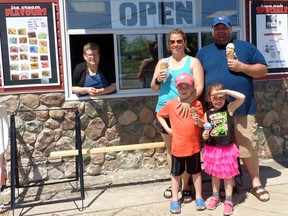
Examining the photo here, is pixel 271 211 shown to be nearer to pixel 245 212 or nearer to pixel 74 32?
pixel 245 212

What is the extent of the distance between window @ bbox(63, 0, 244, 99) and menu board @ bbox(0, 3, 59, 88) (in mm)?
228

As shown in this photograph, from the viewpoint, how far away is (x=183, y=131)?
404 centimetres

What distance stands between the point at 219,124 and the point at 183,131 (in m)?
0.39

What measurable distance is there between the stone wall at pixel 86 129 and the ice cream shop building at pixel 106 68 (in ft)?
0.04

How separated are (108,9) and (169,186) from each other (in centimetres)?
250

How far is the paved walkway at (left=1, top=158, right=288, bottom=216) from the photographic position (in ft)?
13.8

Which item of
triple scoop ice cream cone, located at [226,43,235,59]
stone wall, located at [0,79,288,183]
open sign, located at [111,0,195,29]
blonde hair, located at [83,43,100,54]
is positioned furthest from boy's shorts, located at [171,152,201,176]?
open sign, located at [111,0,195,29]

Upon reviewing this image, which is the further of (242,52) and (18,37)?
(18,37)

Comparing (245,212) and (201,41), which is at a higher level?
(201,41)

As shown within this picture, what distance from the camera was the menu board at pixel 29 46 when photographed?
16.1 ft

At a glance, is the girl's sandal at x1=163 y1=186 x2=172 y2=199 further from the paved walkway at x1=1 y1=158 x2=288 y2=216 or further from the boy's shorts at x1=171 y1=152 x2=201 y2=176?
the boy's shorts at x1=171 y1=152 x2=201 y2=176

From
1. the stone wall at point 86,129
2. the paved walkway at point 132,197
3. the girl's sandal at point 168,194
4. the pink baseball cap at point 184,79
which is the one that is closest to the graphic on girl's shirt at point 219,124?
the pink baseball cap at point 184,79

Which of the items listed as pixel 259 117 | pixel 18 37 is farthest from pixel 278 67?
pixel 18 37

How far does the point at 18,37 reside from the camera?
16.3ft
